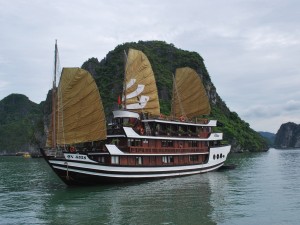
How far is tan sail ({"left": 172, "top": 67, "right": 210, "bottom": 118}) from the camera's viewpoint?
36719mm

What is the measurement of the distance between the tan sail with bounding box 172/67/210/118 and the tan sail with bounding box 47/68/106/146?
44.5ft

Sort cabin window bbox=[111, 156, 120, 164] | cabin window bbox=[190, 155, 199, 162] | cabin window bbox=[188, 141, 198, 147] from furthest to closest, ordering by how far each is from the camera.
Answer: cabin window bbox=[188, 141, 198, 147] → cabin window bbox=[190, 155, 199, 162] → cabin window bbox=[111, 156, 120, 164]

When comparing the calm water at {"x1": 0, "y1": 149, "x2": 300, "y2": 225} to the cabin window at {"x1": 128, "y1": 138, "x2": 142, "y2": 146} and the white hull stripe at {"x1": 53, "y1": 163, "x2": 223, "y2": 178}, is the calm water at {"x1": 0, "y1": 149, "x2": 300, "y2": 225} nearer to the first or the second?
the white hull stripe at {"x1": 53, "y1": 163, "x2": 223, "y2": 178}

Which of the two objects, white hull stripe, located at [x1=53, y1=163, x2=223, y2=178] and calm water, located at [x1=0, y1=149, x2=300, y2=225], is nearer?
calm water, located at [x1=0, y1=149, x2=300, y2=225]

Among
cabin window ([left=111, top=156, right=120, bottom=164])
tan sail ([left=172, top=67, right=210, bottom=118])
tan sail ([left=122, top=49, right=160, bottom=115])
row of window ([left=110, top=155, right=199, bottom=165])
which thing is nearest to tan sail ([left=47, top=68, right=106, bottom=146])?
cabin window ([left=111, top=156, right=120, bottom=164])

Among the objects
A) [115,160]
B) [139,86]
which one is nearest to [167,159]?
[115,160]

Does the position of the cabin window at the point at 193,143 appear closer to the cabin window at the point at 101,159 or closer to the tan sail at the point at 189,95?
the tan sail at the point at 189,95

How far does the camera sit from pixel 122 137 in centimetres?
2561

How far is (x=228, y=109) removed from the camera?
120 metres

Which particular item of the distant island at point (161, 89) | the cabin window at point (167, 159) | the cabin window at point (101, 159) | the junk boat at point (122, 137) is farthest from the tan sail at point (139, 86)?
the distant island at point (161, 89)

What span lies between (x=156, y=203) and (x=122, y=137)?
319 inches

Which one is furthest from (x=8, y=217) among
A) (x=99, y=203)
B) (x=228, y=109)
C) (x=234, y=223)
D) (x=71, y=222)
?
(x=228, y=109)

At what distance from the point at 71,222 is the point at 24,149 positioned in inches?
5373

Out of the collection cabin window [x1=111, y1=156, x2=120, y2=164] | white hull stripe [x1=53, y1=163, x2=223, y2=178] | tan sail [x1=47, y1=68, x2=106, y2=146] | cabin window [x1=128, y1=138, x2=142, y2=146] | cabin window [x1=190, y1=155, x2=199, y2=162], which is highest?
tan sail [x1=47, y1=68, x2=106, y2=146]
